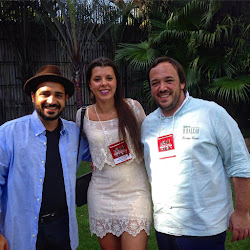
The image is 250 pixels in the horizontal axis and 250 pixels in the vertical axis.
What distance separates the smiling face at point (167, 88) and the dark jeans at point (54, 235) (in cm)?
114

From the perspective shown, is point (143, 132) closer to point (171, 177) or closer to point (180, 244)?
point (171, 177)

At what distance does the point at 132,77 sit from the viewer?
9.83m

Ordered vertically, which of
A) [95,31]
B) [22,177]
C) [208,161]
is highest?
[95,31]

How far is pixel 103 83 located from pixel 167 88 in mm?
603

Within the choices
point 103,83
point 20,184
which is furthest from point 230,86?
point 20,184

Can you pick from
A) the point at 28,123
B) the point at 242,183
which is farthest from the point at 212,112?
the point at 28,123

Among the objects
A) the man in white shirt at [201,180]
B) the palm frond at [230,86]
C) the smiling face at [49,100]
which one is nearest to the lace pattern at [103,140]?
the smiling face at [49,100]

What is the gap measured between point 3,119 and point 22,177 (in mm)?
7934

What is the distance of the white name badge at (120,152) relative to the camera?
2.37 m

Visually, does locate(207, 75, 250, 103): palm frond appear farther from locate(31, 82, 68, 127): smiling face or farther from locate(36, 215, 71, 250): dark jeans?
locate(36, 215, 71, 250): dark jeans

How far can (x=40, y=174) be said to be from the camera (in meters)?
2.07

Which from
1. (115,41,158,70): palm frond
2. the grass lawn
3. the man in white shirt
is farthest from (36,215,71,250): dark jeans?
(115,41,158,70): palm frond

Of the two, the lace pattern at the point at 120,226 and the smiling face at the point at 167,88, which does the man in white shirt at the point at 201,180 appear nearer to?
the smiling face at the point at 167,88

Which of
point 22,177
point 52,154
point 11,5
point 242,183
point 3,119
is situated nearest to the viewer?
point 242,183
